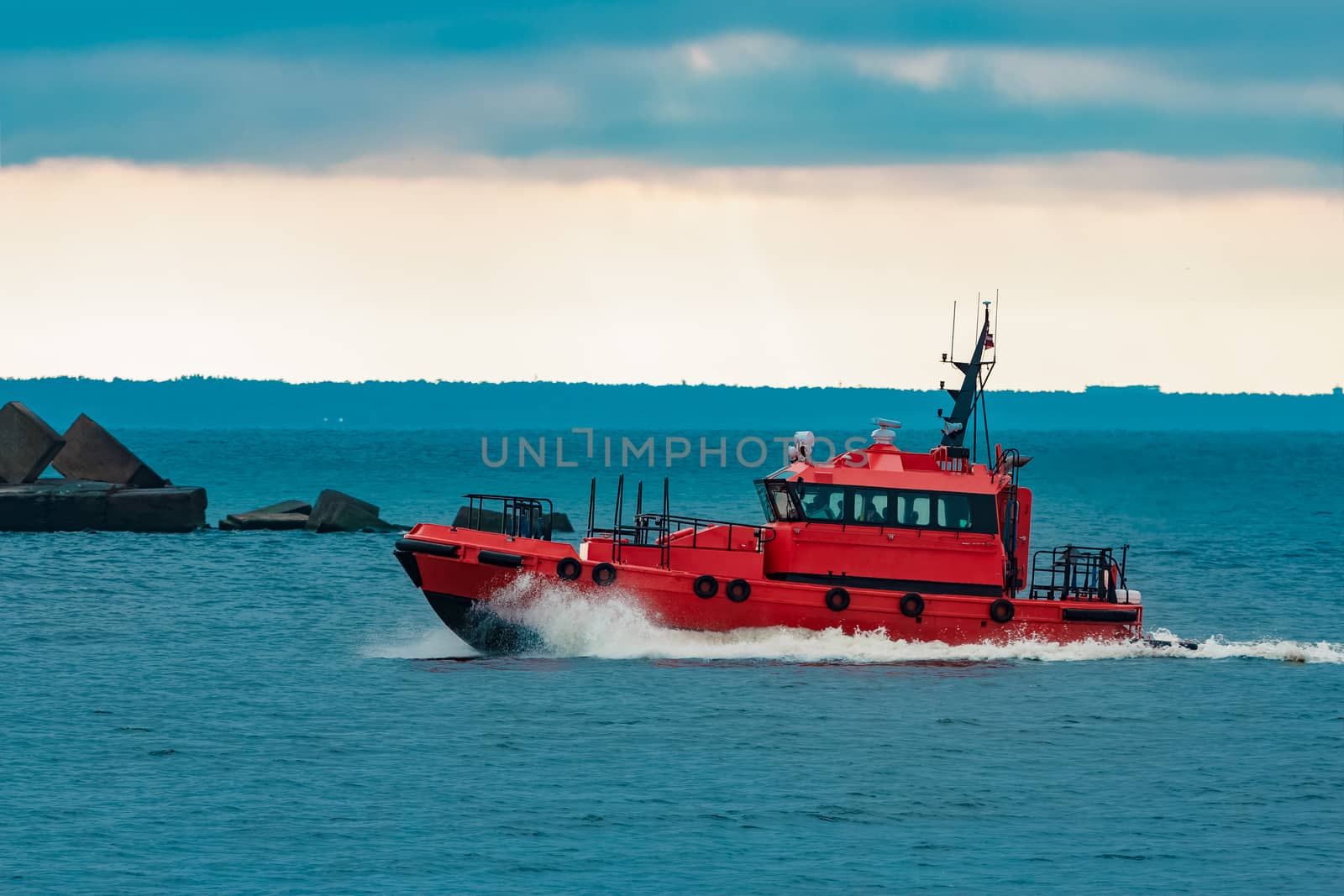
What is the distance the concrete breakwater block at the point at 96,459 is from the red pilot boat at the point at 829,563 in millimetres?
33593

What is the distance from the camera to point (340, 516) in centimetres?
5859

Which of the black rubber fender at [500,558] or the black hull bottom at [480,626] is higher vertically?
the black rubber fender at [500,558]

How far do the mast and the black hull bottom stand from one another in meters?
7.39

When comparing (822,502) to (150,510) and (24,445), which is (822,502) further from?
(24,445)

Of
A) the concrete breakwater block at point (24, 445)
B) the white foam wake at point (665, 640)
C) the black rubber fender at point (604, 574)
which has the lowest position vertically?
the white foam wake at point (665, 640)

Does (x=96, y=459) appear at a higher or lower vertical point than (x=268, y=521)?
higher

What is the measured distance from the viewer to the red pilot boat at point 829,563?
25.7 meters

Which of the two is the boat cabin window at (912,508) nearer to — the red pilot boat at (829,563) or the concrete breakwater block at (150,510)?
the red pilot boat at (829,563)

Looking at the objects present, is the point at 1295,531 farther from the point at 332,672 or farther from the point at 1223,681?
the point at 332,672

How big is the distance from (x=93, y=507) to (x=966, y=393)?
1402 inches

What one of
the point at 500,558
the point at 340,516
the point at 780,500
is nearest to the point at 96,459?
the point at 340,516

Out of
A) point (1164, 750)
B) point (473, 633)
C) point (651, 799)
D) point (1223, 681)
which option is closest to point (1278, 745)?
point (1164, 750)

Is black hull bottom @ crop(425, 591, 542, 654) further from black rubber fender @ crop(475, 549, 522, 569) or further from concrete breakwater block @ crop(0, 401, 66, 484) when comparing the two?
concrete breakwater block @ crop(0, 401, 66, 484)

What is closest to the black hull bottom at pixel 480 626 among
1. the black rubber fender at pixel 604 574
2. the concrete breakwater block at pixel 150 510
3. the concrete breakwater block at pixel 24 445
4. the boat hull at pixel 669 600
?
the boat hull at pixel 669 600
